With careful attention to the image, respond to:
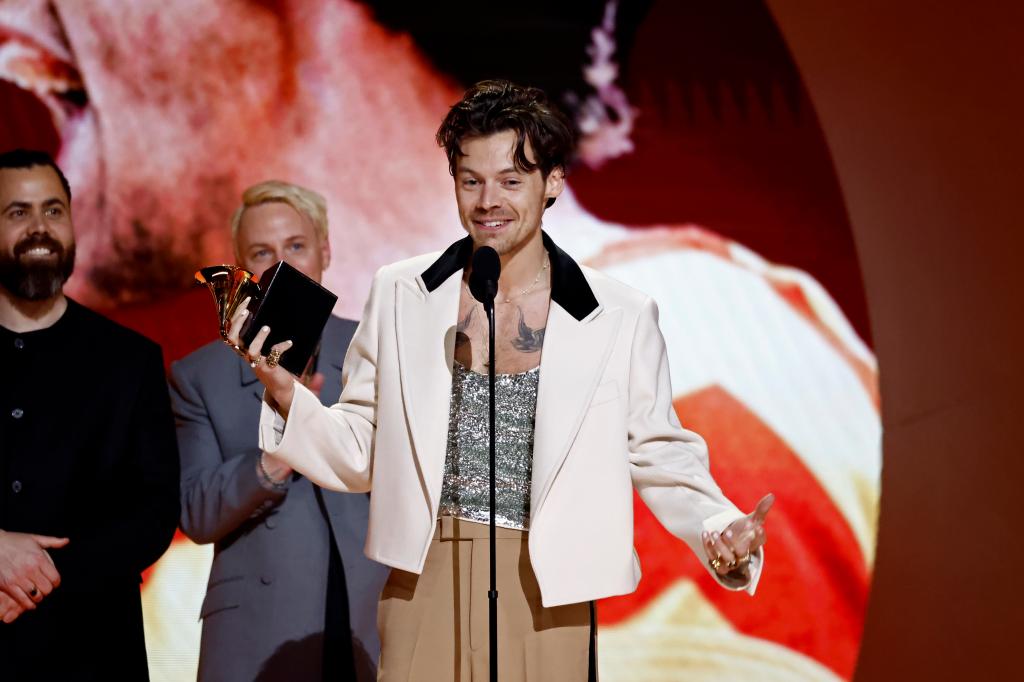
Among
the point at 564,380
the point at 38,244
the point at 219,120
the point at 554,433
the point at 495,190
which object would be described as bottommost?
the point at 554,433

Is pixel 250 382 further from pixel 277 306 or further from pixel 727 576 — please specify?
pixel 727 576

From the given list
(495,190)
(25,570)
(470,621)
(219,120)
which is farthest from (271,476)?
(219,120)

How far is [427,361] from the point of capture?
2277 millimetres

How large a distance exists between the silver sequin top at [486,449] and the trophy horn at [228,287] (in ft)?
1.44

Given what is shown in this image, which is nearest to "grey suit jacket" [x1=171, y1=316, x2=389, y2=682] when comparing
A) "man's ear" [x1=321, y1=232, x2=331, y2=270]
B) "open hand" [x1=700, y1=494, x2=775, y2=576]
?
"man's ear" [x1=321, y1=232, x2=331, y2=270]

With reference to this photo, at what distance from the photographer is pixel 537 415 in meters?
2.25

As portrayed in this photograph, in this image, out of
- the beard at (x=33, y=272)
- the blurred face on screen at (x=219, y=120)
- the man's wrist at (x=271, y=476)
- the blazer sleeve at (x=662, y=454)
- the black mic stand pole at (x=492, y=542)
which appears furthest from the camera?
the blurred face on screen at (x=219, y=120)

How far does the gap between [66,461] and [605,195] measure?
7.61 ft

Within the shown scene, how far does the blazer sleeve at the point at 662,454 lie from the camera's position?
226 centimetres

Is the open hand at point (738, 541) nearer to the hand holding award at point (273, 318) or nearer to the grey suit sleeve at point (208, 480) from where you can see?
the hand holding award at point (273, 318)

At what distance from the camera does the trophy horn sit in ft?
7.14

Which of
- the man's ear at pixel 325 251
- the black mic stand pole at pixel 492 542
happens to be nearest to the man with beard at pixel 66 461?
the man's ear at pixel 325 251

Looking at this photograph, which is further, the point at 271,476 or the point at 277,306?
the point at 271,476

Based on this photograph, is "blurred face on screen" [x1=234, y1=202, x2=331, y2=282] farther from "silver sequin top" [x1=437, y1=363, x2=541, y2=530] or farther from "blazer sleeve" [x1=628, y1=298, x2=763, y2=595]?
"blazer sleeve" [x1=628, y1=298, x2=763, y2=595]
